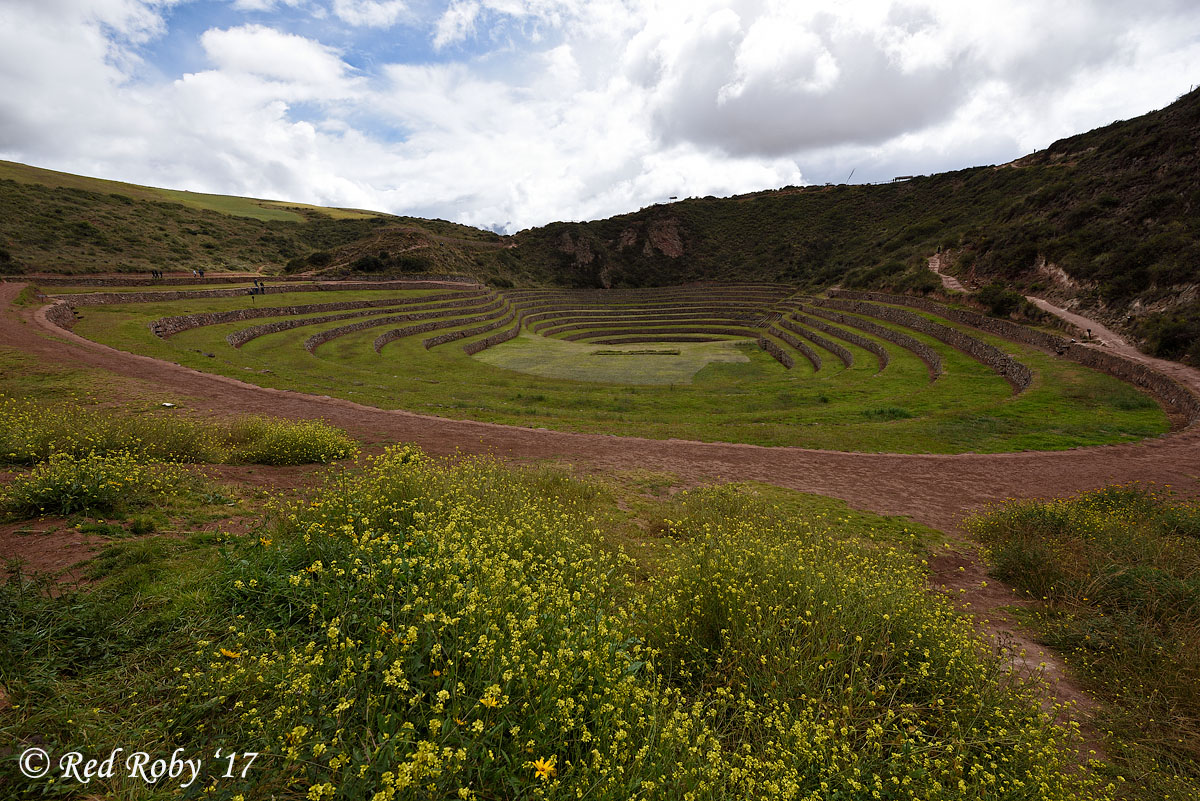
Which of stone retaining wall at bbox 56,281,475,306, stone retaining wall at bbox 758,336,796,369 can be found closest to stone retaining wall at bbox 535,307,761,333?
stone retaining wall at bbox 56,281,475,306

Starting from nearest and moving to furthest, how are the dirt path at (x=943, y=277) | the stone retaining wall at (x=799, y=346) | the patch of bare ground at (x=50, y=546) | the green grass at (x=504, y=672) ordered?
the green grass at (x=504, y=672), the patch of bare ground at (x=50, y=546), the stone retaining wall at (x=799, y=346), the dirt path at (x=943, y=277)

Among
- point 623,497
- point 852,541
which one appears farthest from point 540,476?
point 852,541

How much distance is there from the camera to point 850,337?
A: 38.5 meters

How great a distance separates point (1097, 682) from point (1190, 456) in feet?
45.4

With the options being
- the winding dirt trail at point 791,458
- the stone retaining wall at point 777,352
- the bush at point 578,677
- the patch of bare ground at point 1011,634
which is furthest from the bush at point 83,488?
the stone retaining wall at point 777,352

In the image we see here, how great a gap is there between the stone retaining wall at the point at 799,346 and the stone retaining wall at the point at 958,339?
6.86m

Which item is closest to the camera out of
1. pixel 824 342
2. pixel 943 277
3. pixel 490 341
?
pixel 824 342

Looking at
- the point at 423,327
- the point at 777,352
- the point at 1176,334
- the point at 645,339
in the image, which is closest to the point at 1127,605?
the point at 1176,334

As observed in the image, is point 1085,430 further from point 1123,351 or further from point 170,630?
point 170,630

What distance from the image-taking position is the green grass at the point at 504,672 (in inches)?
111

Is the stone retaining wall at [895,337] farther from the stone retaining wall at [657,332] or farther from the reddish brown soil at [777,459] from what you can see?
the reddish brown soil at [777,459]

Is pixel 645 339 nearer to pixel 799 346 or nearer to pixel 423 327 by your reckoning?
pixel 799 346

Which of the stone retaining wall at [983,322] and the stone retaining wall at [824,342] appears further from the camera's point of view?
the stone retaining wall at [824,342]

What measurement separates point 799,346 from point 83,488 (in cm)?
4323
